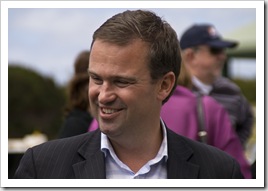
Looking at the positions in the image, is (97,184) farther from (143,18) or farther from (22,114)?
(22,114)

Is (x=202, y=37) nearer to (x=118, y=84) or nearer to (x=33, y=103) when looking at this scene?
(x=118, y=84)

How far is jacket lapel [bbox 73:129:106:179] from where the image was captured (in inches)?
104

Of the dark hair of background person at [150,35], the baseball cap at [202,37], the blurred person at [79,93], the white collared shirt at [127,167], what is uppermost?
the baseball cap at [202,37]

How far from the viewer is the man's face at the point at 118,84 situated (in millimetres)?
2541

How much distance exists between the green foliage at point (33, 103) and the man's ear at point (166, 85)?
6.49 meters

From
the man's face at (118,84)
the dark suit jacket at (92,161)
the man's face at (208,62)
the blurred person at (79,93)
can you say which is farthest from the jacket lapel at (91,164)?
the man's face at (208,62)

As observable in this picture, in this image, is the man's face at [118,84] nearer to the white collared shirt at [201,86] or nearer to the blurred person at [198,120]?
the blurred person at [198,120]

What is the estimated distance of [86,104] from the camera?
4.50 meters

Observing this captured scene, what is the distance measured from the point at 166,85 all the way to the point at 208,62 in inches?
68.8

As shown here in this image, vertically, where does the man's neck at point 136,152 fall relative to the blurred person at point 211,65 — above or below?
below

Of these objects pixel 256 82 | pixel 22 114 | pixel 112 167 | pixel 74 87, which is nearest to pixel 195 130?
pixel 256 82

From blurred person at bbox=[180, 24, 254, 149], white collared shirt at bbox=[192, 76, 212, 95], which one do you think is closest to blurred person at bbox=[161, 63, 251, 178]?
white collared shirt at bbox=[192, 76, 212, 95]

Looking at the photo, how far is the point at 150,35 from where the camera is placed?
2.66 metres

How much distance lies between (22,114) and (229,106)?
6.25 metres
